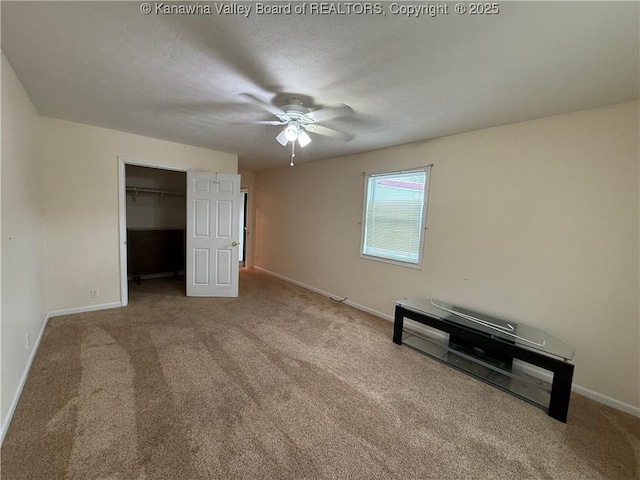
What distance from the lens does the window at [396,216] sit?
3.42m

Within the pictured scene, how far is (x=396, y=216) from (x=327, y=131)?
147 cm

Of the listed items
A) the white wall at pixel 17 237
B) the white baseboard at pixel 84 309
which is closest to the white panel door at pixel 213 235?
the white baseboard at pixel 84 309

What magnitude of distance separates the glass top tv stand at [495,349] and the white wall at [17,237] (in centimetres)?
324

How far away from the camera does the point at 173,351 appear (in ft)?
8.68

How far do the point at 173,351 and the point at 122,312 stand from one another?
1474 millimetres

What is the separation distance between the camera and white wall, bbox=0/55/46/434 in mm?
1794

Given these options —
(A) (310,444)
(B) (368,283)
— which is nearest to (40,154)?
(A) (310,444)

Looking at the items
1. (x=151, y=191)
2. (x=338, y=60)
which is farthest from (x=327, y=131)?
(x=151, y=191)

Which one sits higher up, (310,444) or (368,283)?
(368,283)

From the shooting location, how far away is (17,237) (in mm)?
2096

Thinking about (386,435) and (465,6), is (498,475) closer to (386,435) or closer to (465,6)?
(386,435)

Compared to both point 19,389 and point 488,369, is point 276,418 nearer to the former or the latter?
point 19,389

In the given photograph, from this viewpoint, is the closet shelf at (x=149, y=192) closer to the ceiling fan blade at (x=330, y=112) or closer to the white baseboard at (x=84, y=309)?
the white baseboard at (x=84, y=309)

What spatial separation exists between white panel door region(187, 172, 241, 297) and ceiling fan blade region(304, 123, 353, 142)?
187 centimetres
